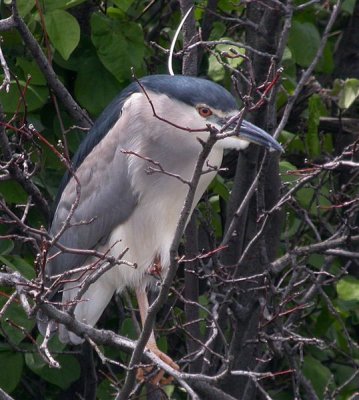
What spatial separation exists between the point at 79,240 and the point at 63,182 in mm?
176

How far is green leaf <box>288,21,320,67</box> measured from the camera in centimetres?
341

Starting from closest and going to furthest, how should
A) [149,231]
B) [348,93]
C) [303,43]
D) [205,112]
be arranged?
1. [205,112]
2. [149,231]
3. [348,93]
4. [303,43]

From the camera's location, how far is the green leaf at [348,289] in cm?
309

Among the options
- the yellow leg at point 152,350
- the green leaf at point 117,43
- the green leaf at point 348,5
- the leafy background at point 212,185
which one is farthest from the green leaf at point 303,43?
the yellow leg at point 152,350

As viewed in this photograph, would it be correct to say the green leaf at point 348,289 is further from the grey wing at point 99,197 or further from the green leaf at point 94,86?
the green leaf at point 94,86

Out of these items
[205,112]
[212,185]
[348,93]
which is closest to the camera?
[205,112]

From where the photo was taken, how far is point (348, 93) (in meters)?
3.30

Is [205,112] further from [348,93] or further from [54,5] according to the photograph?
[348,93]

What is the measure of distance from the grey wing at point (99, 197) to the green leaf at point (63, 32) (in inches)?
11.7

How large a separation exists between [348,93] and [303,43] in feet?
0.78

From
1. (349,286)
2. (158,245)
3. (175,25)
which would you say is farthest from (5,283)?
(175,25)

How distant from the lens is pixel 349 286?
3.13 metres

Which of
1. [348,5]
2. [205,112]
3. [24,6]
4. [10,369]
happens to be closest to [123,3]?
[24,6]

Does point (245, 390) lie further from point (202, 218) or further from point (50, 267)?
point (50, 267)
